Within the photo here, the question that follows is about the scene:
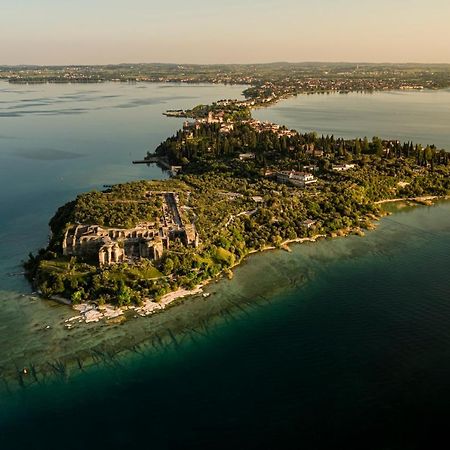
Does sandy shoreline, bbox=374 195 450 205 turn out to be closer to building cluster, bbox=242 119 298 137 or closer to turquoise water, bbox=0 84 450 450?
turquoise water, bbox=0 84 450 450

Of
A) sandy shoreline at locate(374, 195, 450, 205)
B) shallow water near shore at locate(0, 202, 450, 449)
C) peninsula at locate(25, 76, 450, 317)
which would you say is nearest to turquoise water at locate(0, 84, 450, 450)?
shallow water near shore at locate(0, 202, 450, 449)

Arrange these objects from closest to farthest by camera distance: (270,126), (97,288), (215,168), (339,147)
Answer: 1. (97,288)
2. (215,168)
3. (339,147)
4. (270,126)

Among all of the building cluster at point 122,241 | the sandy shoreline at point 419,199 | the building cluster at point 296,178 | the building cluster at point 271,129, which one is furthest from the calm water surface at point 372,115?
the building cluster at point 122,241

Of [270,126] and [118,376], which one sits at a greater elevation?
[270,126]

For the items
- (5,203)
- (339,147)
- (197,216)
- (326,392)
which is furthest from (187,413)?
(339,147)

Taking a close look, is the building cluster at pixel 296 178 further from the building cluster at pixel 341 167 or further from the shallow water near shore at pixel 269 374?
the shallow water near shore at pixel 269 374

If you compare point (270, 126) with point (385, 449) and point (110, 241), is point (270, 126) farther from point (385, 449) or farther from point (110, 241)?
point (385, 449)
